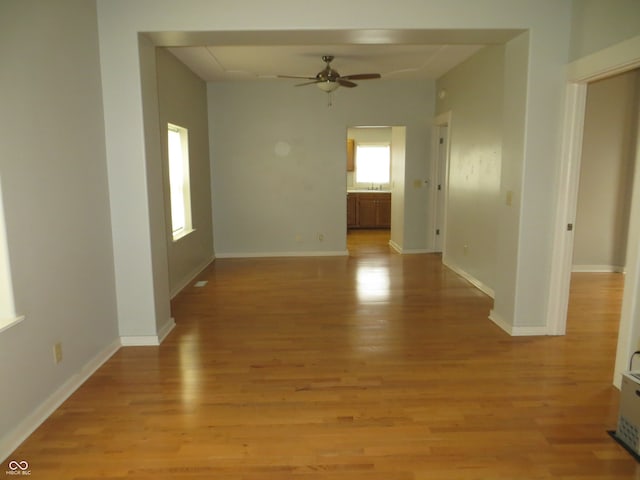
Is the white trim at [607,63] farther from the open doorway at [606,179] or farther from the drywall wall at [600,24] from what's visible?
the open doorway at [606,179]

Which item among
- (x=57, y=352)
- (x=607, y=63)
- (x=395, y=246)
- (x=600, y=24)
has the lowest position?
(x=395, y=246)

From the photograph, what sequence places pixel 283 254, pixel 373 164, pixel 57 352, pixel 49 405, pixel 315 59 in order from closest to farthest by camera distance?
1. pixel 49 405
2. pixel 57 352
3. pixel 315 59
4. pixel 283 254
5. pixel 373 164

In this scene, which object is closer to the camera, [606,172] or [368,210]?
[606,172]

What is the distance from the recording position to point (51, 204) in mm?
2604

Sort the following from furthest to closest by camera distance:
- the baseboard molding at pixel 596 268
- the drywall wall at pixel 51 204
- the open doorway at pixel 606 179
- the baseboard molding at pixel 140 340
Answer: the baseboard molding at pixel 596 268
the open doorway at pixel 606 179
the baseboard molding at pixel 140 340
the drywall wall at pixel 51 204

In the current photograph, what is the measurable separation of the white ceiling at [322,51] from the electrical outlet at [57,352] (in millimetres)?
2279

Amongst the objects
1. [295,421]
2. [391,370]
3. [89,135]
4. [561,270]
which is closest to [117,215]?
[89,135]

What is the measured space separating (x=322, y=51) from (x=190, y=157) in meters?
2.17

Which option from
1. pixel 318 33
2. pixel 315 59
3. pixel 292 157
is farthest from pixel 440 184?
pixel 318 33

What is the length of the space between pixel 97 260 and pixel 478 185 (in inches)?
163

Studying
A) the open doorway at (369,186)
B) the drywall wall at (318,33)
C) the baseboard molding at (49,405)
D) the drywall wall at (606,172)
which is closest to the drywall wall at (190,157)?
the drywall wall at (318,33)

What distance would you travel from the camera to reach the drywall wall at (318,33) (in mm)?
3203

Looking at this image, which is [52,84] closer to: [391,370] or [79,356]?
[79,356]

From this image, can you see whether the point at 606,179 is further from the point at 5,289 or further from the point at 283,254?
the point at 5,289
